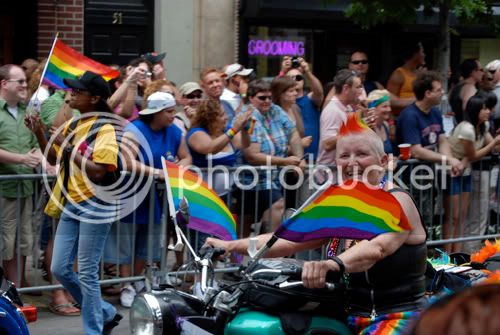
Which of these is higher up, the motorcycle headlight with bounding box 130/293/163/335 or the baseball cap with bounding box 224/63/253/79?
the baseball cap with bounding box 224/63/253/79

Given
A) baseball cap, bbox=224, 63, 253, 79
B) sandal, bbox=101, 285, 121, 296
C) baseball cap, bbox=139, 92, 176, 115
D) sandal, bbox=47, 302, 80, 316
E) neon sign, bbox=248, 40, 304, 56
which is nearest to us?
sandal, bbox=47, 302, 80, 316

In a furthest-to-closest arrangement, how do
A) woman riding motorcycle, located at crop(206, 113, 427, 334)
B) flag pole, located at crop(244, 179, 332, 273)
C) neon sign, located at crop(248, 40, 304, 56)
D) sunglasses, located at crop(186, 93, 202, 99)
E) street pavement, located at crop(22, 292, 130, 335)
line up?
1. neon sign, located at crop(248, 40, 304, 56)
2. sunglasses, located at crop(186, 93, 202, 99)
3. street pavement, located at crop(22, 292, 130, 335)
4. woman riding motorcycle, located at crop(206, 113, 427, 334)
5. flag pole, located at crop(244, 179, 332, 273)

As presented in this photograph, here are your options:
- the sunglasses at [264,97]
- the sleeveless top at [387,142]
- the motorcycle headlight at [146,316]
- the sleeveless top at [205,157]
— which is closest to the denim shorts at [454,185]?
the sleeveless top at [387,142]

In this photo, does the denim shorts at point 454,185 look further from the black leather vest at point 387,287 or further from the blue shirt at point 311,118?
the black leather vest at point 387,287

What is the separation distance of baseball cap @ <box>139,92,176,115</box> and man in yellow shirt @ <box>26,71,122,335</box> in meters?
1.28

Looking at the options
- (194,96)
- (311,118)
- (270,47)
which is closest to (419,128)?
(311,118)

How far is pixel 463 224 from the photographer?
9961 millimetres

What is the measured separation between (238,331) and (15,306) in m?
2.02

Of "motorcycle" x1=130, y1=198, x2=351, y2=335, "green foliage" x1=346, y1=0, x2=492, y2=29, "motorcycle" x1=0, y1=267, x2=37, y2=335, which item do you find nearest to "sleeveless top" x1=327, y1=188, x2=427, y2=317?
"motorcycle" x1=130, y1=198, x2=351, y2=335

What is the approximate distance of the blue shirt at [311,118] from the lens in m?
10.4

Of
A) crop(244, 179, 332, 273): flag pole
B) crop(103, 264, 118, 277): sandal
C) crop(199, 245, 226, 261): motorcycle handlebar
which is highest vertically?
crop(244, 179, 332, 273): flag pole

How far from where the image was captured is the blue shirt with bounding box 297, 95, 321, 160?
34.2ft

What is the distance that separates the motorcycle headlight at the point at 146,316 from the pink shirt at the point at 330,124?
18.4 feet
